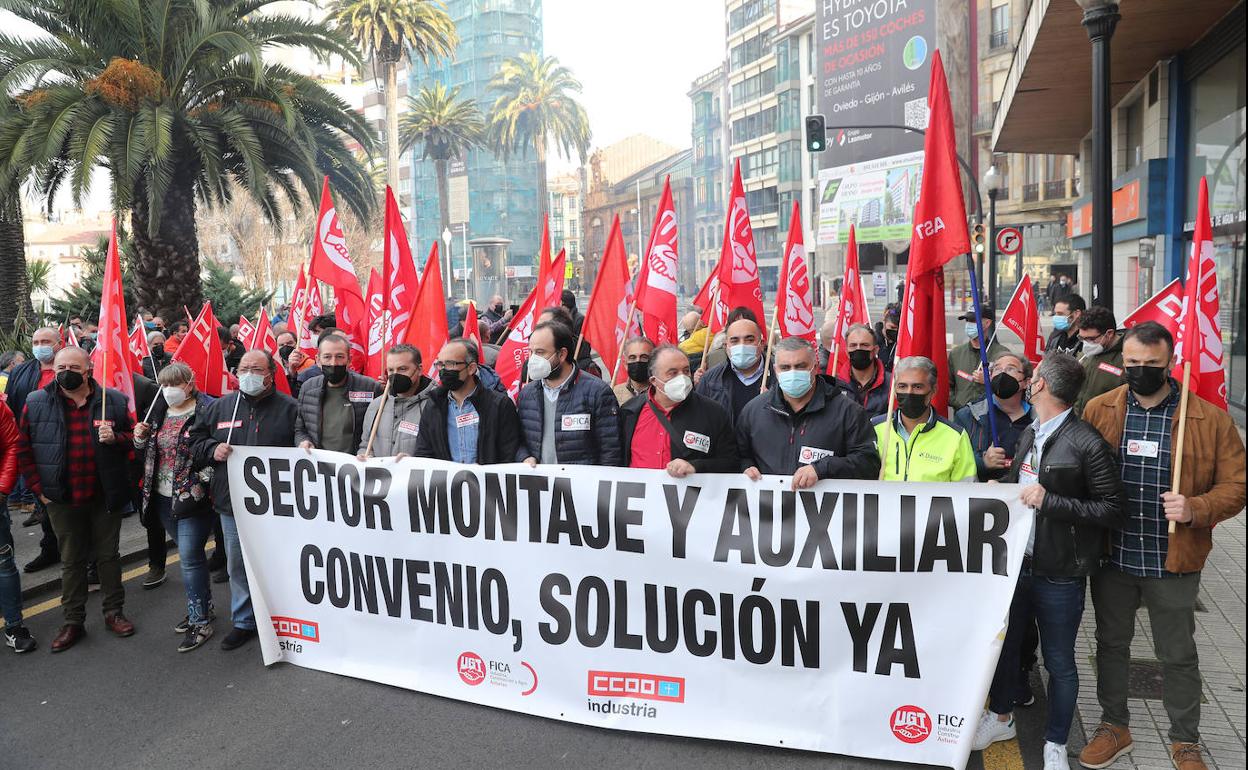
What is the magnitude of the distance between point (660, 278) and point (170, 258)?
10.5 m

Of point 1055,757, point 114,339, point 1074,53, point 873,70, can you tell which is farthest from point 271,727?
point 873,70

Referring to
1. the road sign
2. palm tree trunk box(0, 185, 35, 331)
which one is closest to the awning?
the road sign

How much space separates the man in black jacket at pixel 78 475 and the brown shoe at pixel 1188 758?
5.82 meters

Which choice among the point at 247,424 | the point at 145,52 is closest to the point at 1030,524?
the point at 247,424

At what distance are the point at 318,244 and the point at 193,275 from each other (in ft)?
27.4

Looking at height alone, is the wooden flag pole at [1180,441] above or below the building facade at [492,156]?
below

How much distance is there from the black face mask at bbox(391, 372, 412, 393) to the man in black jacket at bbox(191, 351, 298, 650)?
691 mm

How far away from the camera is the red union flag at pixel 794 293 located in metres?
8.31

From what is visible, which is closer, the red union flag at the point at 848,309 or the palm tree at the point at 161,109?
the red union flag at the point at 848,309

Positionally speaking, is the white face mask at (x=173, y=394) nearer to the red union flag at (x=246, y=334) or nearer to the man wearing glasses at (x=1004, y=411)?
the red union flag at (x=246, y=334)

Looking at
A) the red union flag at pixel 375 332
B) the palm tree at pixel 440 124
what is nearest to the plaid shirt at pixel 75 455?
the red union flag at pixel 375 332

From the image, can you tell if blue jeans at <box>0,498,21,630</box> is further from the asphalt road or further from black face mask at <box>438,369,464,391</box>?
black face mask at <box>438,369,464,391</box>

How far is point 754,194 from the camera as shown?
72312mm

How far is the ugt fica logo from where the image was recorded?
4.05 meters
